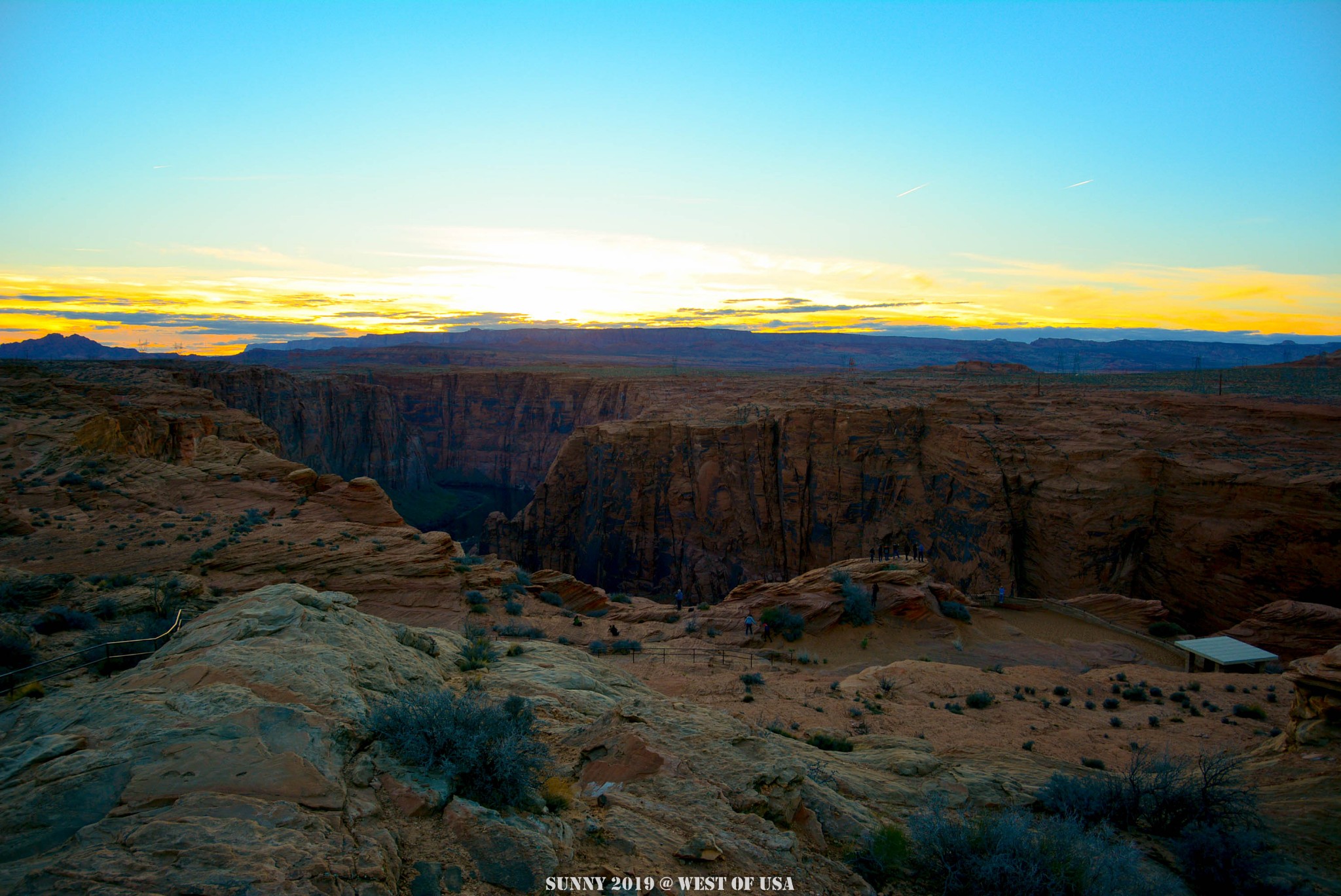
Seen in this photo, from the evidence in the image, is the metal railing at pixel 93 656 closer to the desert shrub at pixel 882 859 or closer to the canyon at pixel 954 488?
the desert shrub at pixel 882 859

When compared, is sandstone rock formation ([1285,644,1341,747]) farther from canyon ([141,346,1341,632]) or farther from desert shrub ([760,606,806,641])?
canyon ([141,346,1341,632])

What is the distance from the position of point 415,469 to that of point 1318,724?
239ft

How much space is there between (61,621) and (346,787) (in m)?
9.72

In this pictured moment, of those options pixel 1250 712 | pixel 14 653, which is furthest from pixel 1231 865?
pixel 14 653

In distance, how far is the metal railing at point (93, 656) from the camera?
25.9 ft

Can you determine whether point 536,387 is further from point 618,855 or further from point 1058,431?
point 618,855

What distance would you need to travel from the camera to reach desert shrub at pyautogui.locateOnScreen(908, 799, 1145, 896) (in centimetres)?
541

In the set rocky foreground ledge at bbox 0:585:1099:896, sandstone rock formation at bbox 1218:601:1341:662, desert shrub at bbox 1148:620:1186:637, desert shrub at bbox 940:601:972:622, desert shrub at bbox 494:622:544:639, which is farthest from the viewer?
desert shrub at bbox 1148:620:1186:637

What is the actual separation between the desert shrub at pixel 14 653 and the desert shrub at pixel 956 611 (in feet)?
74.5

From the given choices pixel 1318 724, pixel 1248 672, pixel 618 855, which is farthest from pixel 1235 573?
pixel 618 855

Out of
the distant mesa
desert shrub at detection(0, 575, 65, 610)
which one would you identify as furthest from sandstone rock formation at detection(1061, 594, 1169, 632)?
the distant mesa

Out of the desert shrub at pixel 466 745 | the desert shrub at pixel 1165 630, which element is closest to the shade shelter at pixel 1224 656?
the desert shrub at pixel 1165 630

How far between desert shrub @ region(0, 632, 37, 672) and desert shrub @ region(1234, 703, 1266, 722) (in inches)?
865

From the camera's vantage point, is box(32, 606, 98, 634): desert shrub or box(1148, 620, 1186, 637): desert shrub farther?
box(1148, 620, 1186, 637): desert shrub
